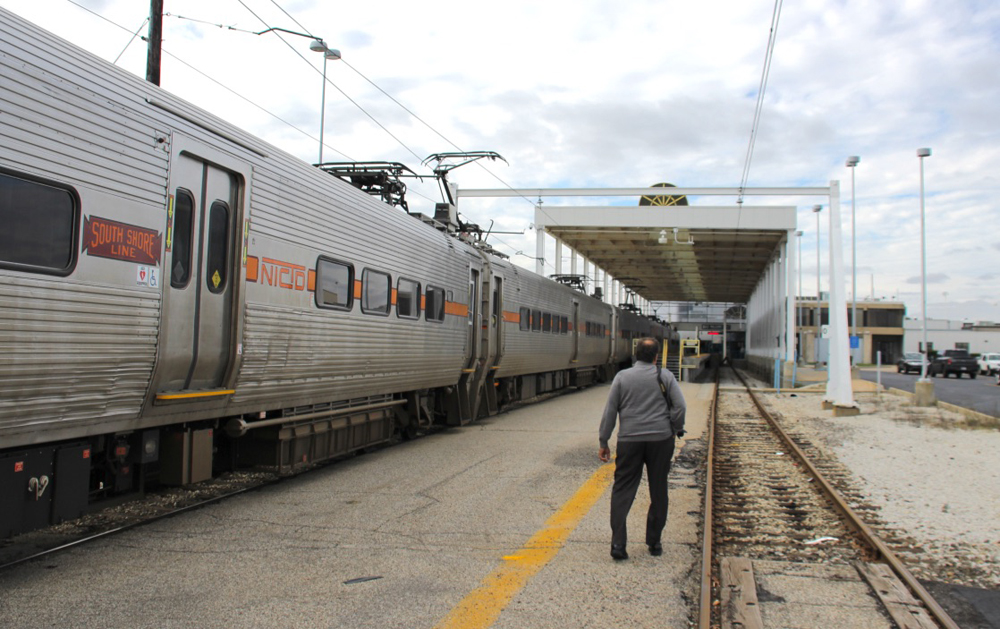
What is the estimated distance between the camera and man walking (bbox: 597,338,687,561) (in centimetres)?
529

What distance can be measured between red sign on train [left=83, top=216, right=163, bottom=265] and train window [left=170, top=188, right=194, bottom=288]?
23cm

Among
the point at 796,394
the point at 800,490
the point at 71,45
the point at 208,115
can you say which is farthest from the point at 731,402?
the point at 71,45

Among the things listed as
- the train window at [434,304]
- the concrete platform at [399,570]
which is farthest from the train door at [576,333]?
the concrete platform at [399,570]

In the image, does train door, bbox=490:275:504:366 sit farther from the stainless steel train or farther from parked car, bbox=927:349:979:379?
parked car, bbox=927:349:979:379

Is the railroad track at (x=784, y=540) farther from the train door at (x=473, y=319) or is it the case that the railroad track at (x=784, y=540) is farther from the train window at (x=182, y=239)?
the train door at (x=473, y=319)

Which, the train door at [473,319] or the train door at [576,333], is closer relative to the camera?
the train door at [473,319]

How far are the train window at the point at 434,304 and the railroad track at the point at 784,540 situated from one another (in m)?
4.49

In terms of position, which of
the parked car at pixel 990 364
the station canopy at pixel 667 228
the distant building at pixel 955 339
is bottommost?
the parked car at pixel 990 364

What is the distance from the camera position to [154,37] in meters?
9.20

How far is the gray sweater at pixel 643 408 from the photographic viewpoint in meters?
5.31

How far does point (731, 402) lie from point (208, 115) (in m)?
18.0

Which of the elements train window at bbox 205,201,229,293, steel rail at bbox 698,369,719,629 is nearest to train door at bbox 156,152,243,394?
train window at bbox 205,201,229,293

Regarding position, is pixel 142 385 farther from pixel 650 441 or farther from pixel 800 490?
pixel 800 490

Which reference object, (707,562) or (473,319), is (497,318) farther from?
(707,562)
